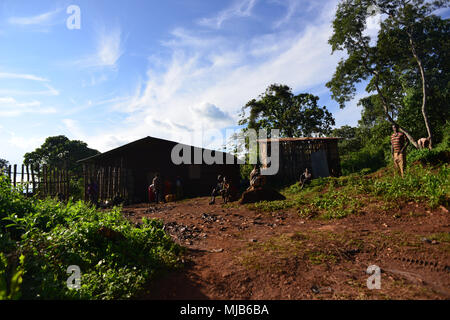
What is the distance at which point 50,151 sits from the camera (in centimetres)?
3319

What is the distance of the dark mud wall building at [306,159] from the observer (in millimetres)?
17703

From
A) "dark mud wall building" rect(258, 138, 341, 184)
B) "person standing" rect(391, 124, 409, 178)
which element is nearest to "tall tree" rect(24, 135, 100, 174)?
"dark mud wall building" rect(258, 138, 341, 184)

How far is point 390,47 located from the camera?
18.7 meters

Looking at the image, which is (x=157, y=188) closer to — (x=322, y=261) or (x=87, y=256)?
(x=87, y=256)

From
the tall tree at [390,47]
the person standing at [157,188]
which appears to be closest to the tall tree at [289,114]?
the tall tree at [390,47]

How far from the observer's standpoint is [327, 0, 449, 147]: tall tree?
17.6 m

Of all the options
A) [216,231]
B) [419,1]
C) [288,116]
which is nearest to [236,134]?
[288,116]

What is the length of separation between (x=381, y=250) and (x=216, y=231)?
3606 mm

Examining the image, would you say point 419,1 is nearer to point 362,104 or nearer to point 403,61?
point 403,61

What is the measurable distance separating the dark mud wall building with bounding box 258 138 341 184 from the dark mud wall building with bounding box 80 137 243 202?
18.6 ft

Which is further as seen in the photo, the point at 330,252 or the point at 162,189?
the point at 162,189

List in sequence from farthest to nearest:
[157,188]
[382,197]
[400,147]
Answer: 1. [157,188]
2. [400,147]
3. [382,197]

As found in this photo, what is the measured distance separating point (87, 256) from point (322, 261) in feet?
11.4

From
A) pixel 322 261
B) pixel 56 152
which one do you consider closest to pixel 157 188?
pixel 322 261
